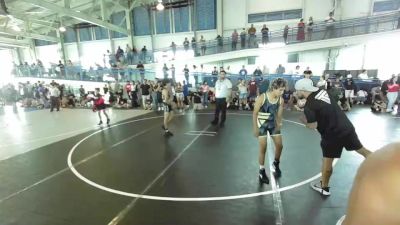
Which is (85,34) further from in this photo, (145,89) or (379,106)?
(379,106)

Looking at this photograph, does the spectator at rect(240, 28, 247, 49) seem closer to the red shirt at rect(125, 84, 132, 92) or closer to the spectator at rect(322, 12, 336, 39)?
the spectator at rect(322, 12, 336, 39)

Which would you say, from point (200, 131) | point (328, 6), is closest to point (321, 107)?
point (200, 131)

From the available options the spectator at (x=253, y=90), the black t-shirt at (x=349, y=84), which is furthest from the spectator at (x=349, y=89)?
the spectator at (x=253, y=90)

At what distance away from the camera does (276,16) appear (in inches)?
744

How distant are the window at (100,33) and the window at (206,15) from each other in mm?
9372

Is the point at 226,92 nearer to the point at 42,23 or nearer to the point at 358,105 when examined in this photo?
the point at 358,105

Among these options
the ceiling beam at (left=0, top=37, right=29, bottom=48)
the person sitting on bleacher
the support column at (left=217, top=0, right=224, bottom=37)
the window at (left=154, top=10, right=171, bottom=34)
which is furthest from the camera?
the ceiling beam at (left=0, top=37, right=29, bottom=48)

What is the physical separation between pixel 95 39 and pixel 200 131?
2085cm

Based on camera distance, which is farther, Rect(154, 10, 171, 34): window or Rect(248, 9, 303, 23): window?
Rect(154, 10, 171, 34): window

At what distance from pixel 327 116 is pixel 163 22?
20.6m

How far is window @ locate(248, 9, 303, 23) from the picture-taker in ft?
60.3

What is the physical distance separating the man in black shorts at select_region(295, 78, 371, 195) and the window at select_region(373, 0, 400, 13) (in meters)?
16.5

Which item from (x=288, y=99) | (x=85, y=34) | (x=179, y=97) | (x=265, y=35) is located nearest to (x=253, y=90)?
(x=288, y=99)

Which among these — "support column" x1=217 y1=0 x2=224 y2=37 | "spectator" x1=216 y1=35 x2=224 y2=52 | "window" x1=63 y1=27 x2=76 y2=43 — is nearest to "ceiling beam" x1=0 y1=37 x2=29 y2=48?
"window" x1=63 y1=27 x2=76 y2=43
